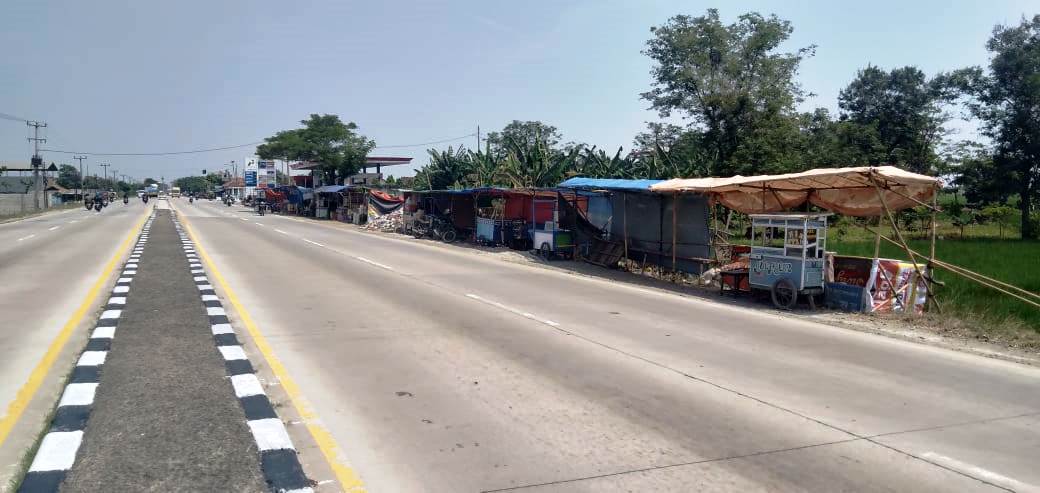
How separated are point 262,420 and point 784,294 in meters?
10.3

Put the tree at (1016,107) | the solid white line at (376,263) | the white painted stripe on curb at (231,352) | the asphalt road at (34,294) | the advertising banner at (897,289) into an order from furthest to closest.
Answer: the tree at (1016,107) < the solid white line at (376,263) < the advertising banner at (897,289) < the white painted stripe on curb at (231,352) < the asphalt road at (34,294)

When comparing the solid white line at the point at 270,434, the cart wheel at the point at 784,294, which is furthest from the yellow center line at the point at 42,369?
the cart wheel at the point at 784,294

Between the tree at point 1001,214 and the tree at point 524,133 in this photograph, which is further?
the tree at point 524,133

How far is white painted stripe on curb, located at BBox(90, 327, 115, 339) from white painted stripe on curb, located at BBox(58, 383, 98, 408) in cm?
240

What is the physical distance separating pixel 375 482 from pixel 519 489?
3.06 ft

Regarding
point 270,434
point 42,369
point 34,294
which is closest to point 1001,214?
point 270,434

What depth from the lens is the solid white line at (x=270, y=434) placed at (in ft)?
16.4

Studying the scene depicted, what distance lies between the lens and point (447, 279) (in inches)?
623

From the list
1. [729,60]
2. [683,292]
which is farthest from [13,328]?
[729,60]

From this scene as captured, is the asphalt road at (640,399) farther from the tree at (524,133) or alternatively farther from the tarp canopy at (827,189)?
the tree at (524,133)

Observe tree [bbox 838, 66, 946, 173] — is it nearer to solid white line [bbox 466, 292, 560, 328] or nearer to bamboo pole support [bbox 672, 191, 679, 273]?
bamboo pole support [bbox 672, 191, 679, 273]

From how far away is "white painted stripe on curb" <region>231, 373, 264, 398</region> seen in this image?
6.31 m

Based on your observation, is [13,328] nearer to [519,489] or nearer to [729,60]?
[519,489]

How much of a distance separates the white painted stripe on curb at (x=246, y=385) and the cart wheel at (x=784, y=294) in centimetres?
968
